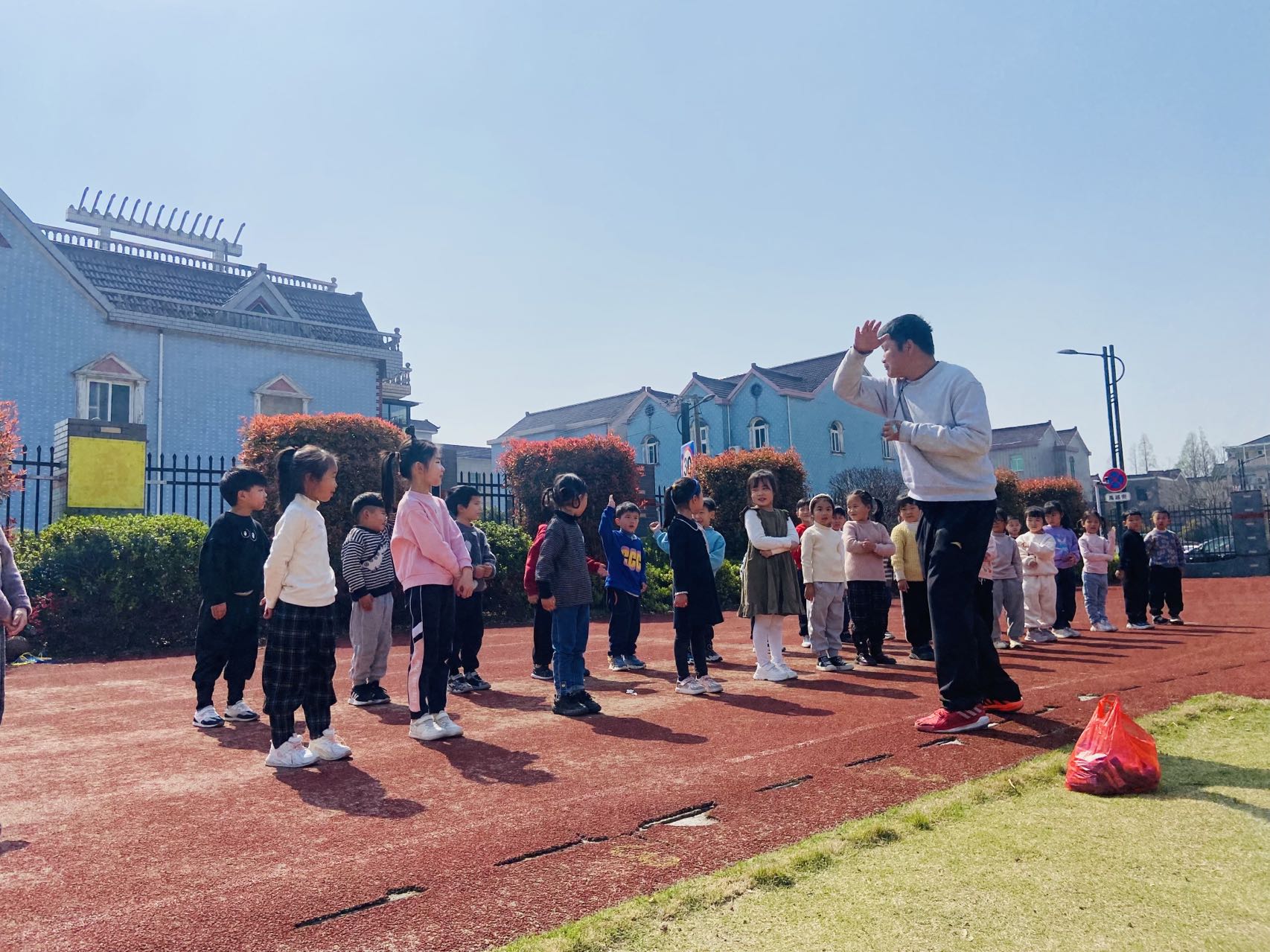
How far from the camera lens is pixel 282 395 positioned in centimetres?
2519

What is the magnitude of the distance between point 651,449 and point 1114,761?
42.2 metres

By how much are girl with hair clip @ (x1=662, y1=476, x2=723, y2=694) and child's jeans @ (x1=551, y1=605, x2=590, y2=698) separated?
1.10m

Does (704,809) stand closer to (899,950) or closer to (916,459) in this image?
(899,950)

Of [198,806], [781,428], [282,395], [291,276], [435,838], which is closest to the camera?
[435,838]

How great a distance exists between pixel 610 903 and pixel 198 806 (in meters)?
Answer: 2.34

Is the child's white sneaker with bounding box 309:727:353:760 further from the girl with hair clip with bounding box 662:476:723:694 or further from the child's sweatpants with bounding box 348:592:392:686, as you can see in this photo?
the girl with hair clip with bounding box 662:476:723:694

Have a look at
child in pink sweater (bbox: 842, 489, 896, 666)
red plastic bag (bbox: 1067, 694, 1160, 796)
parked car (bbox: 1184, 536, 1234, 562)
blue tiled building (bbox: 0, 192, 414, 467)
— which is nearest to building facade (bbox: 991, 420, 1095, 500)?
parked car (bbox: 1184, 536, 1234, 562)

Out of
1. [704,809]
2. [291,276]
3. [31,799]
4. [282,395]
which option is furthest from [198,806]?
[291,276]

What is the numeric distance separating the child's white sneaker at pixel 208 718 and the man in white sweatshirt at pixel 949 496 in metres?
4.63

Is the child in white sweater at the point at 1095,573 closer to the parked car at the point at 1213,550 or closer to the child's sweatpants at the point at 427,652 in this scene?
the child's sweatpants at the point at 427,652

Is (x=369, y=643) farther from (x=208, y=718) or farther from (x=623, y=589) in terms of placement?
(x=623, y=589)

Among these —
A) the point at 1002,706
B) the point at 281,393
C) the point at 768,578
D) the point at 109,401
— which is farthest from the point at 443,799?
the point at 281,393

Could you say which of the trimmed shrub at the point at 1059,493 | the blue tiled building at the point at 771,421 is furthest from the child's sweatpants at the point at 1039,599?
the blue tiled building at the point at 771,421

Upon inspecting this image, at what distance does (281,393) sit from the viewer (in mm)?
25062
